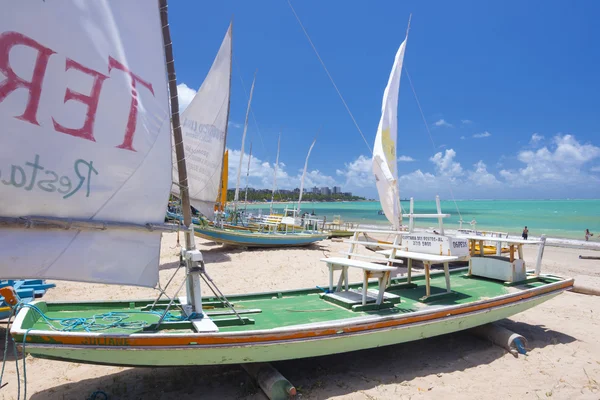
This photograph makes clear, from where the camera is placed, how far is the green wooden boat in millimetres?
3902

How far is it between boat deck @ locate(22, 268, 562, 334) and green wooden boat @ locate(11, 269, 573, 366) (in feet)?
0.05

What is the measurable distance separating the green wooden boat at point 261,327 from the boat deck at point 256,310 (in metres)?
0.01

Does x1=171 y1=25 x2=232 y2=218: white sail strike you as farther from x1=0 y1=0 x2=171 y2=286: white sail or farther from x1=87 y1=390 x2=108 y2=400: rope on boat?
x1=0 y1=0 x2=171 y2=286: white sail

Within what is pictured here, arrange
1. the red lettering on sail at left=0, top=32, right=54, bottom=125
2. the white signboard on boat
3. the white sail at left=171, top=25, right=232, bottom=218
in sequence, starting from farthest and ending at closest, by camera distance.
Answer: the white sail at left=171, top=25, right=232, bottom=218
the white signboard on boat
the red lettering on sail at left=0, top=32, right=54, bottom=125

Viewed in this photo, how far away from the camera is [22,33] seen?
10.4ft

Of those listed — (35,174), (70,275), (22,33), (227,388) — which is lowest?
(227,388)

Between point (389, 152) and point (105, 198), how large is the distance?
281 inches

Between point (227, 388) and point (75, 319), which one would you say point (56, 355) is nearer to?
point (75, 319)

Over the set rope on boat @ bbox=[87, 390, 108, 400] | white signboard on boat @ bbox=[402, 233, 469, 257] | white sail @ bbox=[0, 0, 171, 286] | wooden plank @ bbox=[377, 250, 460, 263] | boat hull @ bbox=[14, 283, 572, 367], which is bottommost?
rope on boat @ bbox=[87, 390, 108, 400]

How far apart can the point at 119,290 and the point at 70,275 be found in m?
6.90

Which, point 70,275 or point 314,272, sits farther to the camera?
point 314,272

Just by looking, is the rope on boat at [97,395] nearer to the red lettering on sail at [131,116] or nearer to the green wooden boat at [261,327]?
the green wooden boat at [261,327]

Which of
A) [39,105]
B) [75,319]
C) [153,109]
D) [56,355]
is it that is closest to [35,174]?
[39,105]

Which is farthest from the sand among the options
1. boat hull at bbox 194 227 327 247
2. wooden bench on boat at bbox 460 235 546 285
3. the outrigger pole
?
boat hull at bbox 194 227 327 247
